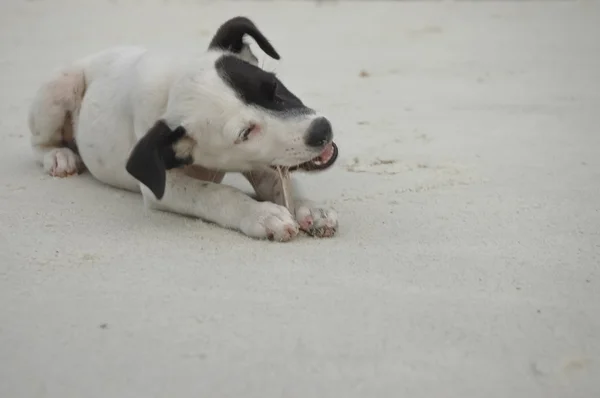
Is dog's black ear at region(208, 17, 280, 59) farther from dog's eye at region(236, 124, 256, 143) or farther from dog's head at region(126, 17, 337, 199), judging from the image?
dog's eye at region(236, 124, 256, 143)

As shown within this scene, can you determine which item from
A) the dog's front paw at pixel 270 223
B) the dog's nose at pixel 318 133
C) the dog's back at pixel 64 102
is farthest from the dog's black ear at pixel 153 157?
the dog's back at pixel 64 102

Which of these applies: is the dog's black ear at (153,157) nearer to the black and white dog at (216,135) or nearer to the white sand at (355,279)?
the black and white dog at (216,135)

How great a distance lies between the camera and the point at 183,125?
223 cm

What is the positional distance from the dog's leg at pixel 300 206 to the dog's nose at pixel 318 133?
0.78ft

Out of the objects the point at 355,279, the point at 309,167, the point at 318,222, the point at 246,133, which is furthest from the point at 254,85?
the point at 355,279

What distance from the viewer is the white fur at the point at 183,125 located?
2221 millimetres

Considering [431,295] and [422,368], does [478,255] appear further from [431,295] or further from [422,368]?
[422,368]

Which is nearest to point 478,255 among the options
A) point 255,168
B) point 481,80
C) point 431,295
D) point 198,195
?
point 431,295

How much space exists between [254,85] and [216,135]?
20 cm

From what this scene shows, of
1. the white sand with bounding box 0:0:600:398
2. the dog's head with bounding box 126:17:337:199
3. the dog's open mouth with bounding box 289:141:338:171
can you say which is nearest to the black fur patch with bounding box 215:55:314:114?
the dog's head with bounding box 126:17:337:199

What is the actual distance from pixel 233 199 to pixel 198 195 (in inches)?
5.6

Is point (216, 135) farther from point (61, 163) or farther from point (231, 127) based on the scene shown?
point (61, 163)

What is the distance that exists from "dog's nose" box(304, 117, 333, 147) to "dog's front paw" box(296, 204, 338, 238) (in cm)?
24

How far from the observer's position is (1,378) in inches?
57.9
